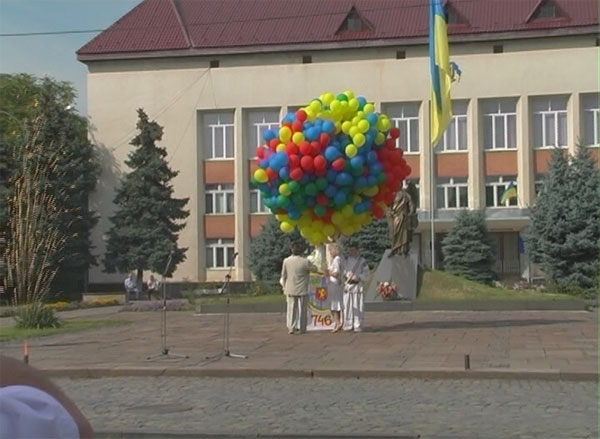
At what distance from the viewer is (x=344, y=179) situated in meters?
19.4

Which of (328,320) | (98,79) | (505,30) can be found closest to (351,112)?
(328,320)

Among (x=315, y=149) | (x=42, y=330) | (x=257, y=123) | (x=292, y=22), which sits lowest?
(x=42, y=330)

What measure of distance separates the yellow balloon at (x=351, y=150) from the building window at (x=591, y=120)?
39839 millimetres

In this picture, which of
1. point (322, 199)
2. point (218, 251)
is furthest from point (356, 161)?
point (218, 251)

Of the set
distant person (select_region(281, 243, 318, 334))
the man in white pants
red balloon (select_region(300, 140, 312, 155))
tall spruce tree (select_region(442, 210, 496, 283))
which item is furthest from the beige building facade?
red balloon (select_region(300, 140, 312, 155))

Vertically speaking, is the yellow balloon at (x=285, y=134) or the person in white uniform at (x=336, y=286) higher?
the yellow balloon at (x=285, y=134)

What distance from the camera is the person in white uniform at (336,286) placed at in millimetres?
20969

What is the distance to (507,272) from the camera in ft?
194

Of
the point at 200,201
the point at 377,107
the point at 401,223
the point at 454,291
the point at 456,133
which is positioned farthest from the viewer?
the point at 200,201

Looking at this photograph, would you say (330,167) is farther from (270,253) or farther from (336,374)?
(270,253)

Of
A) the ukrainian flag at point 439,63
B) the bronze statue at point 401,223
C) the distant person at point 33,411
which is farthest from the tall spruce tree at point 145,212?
the distant person at point 33,411

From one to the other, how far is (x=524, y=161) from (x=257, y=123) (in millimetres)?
16803

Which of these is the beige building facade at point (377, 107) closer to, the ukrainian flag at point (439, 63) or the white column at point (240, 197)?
the white column at point (240, 197)

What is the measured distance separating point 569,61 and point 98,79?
29.2 m
